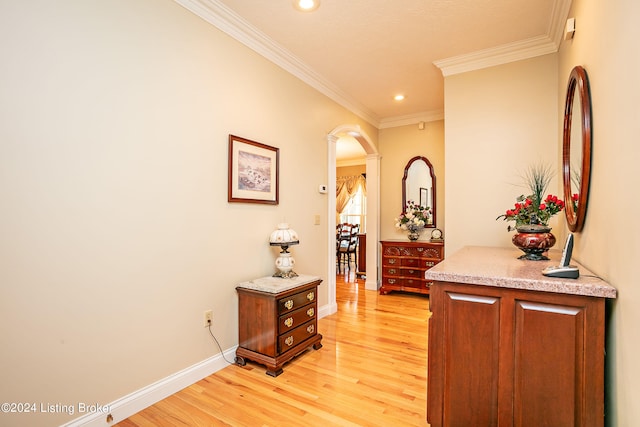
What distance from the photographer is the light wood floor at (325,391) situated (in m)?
1.80

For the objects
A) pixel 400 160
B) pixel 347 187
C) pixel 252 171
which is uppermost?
pixel 400 160

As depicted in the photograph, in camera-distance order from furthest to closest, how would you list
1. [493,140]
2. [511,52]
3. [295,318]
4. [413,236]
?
[413,236] → [493,140] → [511,52] → [295,318]

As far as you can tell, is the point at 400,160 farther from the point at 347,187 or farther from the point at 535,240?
the point at 347,187

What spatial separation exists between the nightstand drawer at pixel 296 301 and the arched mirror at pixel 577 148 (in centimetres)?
191

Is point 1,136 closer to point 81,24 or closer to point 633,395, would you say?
point 81,24

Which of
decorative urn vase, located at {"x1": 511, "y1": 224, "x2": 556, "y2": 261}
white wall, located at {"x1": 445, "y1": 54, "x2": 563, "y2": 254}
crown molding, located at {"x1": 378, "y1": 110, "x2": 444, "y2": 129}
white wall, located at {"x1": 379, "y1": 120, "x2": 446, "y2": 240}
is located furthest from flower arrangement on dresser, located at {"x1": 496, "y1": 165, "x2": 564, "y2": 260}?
crown molding, located at {"x1": 378, "y1": 110, "x2": 444, "y2": 129}

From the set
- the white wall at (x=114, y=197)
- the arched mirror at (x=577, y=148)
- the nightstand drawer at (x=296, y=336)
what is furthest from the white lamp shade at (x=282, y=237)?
the arched mirror at (x=577, y=148)

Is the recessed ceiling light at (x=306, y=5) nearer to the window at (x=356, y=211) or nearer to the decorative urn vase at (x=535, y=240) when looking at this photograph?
the decorative urn vase at (x=535, y=240)

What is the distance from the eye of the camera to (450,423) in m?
1.46

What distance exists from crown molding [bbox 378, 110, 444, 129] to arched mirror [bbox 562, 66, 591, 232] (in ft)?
8.71

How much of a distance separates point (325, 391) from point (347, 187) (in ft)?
22.2

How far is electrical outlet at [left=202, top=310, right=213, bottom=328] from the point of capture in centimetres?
230

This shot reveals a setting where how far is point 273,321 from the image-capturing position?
7.64 ft

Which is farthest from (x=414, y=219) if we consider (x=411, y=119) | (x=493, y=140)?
(x=493, y=140)
